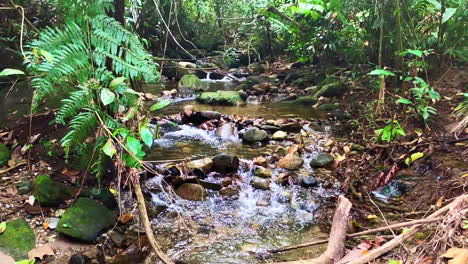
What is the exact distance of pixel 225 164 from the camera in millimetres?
4445

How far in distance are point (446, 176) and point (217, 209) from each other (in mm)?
2171

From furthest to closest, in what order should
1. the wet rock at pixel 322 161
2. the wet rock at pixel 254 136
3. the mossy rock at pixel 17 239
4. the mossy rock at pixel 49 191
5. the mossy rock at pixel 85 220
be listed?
the wet rock at pixel 254 136
the wet rock at pixel 322 161
the mossy rock at pixel 49 191
the mossy rock at pixel 85 220
the mossy rock at pixel 17 239

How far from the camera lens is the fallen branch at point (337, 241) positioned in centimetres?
206

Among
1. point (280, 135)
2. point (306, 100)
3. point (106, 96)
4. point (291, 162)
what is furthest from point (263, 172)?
point (306, 100)

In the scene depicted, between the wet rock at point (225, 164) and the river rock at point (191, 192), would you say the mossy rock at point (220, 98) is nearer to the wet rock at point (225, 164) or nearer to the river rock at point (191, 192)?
the wet rock at point (225, 164)

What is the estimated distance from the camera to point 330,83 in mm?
7980

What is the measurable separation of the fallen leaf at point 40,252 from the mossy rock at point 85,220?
172 mm

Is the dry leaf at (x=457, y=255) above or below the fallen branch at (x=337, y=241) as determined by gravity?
above

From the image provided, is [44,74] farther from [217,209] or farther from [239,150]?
[239,150]

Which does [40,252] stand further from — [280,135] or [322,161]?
[280,135]

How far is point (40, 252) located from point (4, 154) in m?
1.11

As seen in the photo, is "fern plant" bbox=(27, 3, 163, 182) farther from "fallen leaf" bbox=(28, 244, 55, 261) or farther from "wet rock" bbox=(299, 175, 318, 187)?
"wet rock" bbox=(299, 175, 318, 187)

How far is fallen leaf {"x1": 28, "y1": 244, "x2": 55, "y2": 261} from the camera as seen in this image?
8.15 feet

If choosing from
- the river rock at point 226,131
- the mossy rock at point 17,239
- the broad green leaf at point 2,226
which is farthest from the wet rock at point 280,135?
the broad green leaf at point 2,226
